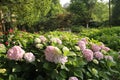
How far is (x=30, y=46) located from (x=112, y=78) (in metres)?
1.15

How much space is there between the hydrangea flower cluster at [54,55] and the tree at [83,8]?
41699 millimetres

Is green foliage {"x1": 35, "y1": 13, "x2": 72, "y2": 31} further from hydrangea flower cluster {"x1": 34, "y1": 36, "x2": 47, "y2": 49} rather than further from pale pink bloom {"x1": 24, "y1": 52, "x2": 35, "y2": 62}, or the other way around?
pale pink bloom {"x1": 24, "y1": 52, "x2": 35, "y2": 62}

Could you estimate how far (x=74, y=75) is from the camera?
3512 millimetres

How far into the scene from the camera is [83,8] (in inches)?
1815

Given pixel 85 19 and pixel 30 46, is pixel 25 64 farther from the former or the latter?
pixel 85 19

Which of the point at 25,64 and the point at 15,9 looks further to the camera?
the point at 15,9

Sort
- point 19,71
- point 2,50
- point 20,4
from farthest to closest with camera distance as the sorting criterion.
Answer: point 20,4, point 2,50, point 19,71

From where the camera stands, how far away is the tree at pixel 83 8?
150 ft

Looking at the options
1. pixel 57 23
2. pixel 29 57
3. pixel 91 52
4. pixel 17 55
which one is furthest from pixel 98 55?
pixel 57 23

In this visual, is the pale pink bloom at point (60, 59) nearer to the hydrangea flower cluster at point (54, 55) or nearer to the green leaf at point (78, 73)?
the hydrangea flower cluster at point (54, 55)

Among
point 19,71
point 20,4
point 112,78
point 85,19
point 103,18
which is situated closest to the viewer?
point 19,71

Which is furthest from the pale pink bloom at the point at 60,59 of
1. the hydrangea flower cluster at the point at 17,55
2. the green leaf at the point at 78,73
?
the hydrangea flower cluster at the point at 17,55

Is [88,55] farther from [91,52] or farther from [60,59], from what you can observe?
[60,59]

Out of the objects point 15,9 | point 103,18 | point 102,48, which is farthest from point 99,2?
point 102,48
